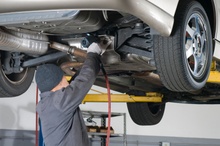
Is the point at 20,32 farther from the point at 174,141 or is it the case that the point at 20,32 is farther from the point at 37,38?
the point at 174,141

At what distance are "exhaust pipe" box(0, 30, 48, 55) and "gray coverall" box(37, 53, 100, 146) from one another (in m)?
0.54

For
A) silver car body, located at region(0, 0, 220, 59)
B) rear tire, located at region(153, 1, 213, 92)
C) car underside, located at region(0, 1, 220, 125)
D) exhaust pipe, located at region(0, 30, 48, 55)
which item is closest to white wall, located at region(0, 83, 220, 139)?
car underside, located at region(0, 1, 220, 125)

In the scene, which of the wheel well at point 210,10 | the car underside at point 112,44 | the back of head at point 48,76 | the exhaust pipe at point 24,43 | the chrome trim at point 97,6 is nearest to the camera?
the chrome trim at point 97,6

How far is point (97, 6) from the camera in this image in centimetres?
227

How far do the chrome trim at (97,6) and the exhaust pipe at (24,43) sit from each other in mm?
737

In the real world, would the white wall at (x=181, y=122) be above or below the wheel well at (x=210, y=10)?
Answer: below

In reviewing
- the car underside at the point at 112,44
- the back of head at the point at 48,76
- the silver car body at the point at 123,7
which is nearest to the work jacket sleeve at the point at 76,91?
the back of head at the point at 48,76

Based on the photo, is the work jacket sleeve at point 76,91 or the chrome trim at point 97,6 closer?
the chrome trim at point 97,6

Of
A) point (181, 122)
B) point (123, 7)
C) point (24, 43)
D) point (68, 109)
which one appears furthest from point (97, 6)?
point (181, 122)

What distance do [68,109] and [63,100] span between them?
3.2 inches

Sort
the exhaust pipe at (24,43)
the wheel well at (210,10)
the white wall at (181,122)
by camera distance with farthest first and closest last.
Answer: the white wall at (181,122) < the wheel well at (210,10) < the exhaust pipe at (24,43)

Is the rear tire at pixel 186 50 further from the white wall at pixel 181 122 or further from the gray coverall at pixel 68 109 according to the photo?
the white wall at pixel 181 122

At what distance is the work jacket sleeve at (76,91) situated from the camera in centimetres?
279

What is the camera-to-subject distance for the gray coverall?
2.80 m
